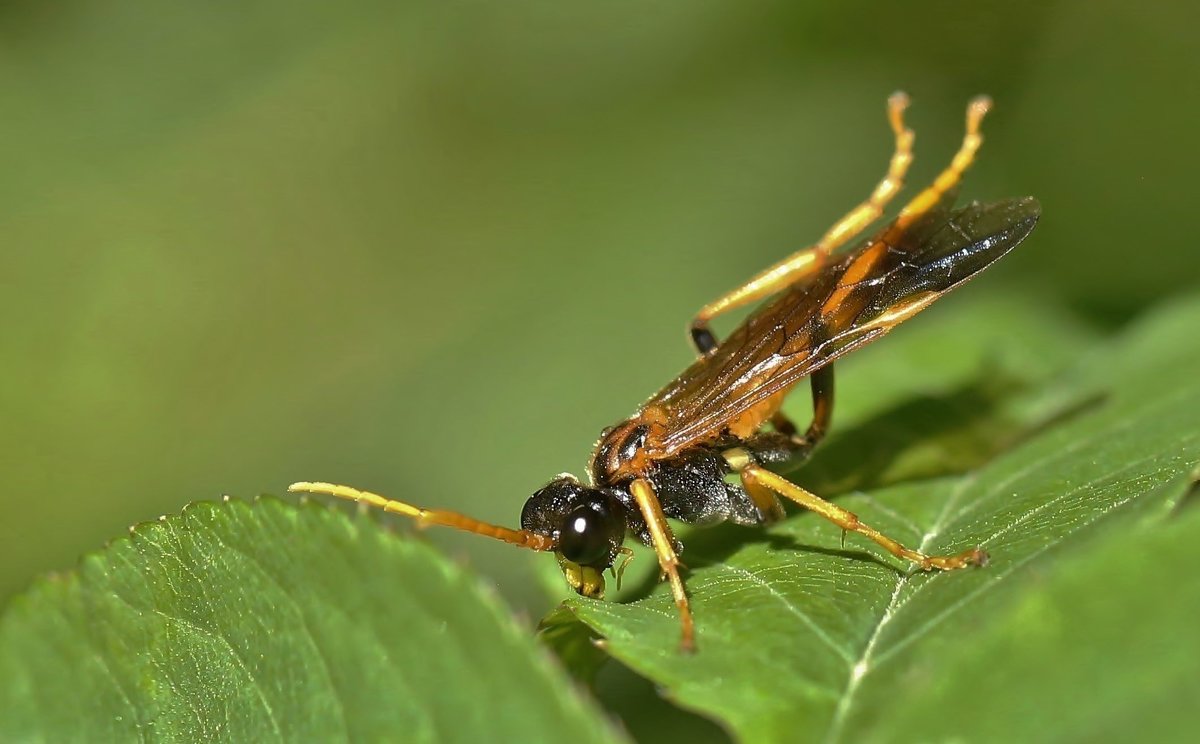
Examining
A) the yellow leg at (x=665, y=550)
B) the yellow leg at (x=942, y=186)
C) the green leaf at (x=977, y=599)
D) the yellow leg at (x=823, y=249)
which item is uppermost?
the yellow leg at (x=823, y=249)

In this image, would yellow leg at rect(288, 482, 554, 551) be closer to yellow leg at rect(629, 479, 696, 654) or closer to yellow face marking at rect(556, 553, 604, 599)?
yellow face marking at rect(556, 553, 604, 599)

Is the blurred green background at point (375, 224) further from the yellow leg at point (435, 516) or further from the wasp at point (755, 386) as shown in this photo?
the yellow leg at point (435, 516)

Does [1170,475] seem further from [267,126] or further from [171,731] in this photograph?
[267,126]

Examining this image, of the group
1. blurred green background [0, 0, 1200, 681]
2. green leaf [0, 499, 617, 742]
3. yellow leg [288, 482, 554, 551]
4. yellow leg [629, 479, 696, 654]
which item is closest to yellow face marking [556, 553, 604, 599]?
yellow leg [288, 482, 554, 551]

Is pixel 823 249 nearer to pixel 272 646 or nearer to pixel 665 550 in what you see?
pixel 665 550

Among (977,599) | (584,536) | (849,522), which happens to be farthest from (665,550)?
(977,599)

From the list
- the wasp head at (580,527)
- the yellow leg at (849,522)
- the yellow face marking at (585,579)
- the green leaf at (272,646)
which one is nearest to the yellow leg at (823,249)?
the yellow leg at (849,522)
